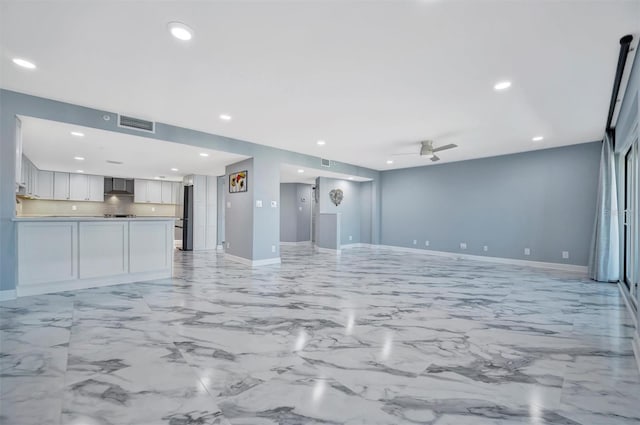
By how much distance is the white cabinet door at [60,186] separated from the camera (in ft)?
28.5

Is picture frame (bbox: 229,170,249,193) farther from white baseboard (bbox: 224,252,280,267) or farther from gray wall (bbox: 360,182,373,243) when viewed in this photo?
gray wall (bbox: 360,182,373,243)

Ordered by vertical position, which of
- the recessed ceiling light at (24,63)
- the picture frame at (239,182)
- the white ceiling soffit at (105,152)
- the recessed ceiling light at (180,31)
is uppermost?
the recessed ceiling light at (24,63)

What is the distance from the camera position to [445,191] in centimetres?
824

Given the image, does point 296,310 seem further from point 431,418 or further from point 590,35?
point 590,35

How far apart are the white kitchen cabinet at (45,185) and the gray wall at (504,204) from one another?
1004 centimetres

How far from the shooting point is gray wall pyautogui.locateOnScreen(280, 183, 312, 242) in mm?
10891

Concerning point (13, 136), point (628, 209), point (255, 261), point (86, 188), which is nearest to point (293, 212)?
point (255, 261)

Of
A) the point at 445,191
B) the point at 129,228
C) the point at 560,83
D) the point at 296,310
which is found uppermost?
the point at 560,83

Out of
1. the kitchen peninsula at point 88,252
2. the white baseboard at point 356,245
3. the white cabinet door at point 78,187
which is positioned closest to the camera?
the kitchen peninsula at point 88,252

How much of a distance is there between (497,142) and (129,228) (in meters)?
6.81

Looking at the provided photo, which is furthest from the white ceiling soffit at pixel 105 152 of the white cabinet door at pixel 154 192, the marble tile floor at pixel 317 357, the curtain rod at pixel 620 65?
the curtain rod at pixel 620 65

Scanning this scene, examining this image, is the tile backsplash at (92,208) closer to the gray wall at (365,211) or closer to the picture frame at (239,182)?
the picture frame at (239,182)

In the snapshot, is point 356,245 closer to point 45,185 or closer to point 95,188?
point 95,188

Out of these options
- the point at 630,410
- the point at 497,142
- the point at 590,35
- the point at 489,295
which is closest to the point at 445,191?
the point at 497,142
